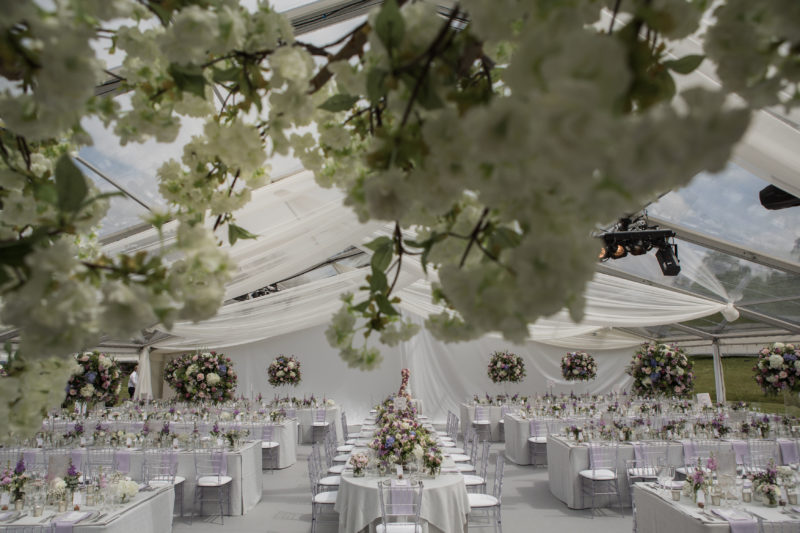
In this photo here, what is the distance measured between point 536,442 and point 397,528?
4.89 meters

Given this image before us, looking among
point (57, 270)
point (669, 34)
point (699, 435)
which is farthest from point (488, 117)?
point (699, 435)

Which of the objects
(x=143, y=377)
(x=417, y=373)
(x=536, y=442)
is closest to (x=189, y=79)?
(x=536, y=442)

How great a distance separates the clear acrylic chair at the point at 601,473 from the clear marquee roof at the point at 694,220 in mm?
3446

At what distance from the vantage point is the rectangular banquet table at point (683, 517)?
364 centimetres

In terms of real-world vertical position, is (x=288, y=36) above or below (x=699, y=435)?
above

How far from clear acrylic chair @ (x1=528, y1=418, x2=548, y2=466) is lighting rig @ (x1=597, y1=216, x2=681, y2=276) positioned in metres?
3.06

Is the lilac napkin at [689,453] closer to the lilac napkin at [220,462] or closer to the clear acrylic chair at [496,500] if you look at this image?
the clear acrylic chair at [496,500]

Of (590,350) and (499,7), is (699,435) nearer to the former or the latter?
(590,350)

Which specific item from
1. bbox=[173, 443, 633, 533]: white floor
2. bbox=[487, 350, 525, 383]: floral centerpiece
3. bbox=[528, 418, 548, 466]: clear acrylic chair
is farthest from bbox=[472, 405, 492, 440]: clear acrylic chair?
bbox=[173, 443, 633, 533]: white floor

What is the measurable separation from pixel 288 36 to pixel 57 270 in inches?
19.3

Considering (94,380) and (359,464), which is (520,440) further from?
(94,380)

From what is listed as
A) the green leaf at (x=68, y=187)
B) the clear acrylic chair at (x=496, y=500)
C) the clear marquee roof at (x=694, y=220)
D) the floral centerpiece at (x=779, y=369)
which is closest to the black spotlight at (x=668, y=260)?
the clear marquee roof at (x=694, y=220)

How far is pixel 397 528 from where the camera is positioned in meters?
4.33

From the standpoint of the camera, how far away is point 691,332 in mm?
11797
